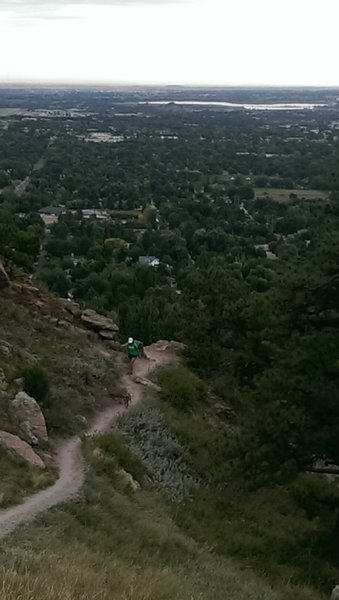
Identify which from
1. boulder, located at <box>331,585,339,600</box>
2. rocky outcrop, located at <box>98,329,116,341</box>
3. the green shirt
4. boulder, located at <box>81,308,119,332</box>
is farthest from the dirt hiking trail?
boulder, located at <box>331,585,339,600</box>

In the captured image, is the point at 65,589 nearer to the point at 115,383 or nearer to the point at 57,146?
the point at 115,383

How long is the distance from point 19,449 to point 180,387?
5.18 metres

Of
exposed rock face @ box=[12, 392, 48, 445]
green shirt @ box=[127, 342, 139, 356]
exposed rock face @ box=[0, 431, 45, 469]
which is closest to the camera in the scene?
exposed rock face @ box=[0, 431, 45, 469]

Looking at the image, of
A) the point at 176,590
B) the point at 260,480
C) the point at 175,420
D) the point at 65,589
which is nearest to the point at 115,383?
the point at 175,420

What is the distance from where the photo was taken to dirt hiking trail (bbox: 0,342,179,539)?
7.90 metres

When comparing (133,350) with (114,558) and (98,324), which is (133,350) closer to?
(98,324)

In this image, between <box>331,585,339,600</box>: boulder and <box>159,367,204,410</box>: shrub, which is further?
<box>159,367,204,410</box>: shrub

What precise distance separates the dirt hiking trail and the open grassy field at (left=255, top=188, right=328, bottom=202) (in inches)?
2354

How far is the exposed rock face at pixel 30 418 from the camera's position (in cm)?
1061

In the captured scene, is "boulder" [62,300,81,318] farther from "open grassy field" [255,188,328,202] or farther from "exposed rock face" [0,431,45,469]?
"open grassy field" [255,188,328,202]

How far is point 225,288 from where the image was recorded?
16516 millimetres

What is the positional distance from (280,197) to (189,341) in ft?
203

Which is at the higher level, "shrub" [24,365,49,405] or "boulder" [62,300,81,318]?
"shrub" [24,365,49,405]

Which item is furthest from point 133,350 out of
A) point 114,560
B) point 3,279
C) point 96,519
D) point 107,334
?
point 114,560
